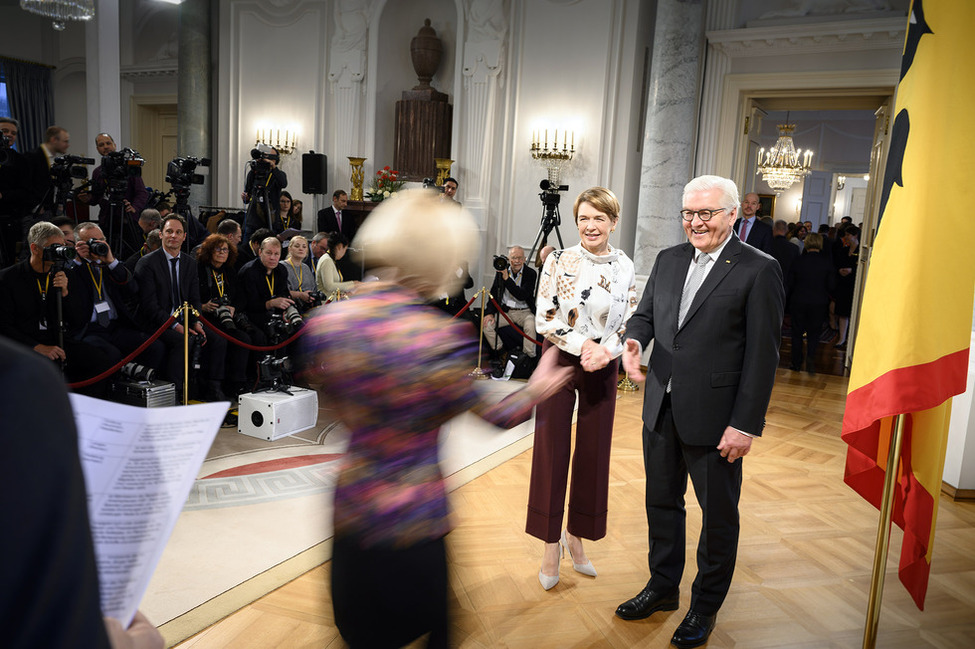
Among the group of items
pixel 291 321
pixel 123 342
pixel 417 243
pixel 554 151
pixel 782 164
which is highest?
pixel 782 164

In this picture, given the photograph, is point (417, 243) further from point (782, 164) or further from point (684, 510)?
point (782, 164)

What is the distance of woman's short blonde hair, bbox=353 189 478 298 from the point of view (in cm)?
151

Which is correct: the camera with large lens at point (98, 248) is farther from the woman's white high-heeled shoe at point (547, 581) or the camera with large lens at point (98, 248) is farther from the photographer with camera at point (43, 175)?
the woman's white high-heeled shoe at point (547, 581)

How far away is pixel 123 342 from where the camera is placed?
5.18m

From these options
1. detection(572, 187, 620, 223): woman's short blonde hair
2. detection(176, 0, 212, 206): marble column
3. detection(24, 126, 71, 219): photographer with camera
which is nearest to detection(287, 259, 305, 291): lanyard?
detection(24, 126, 71, 219): photographer with camera

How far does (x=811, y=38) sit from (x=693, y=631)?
23.3 ft

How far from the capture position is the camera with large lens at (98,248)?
4.92 meters

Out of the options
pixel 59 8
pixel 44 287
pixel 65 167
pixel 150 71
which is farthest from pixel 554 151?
pixel 150 71

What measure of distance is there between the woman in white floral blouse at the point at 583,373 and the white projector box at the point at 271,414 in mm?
2438

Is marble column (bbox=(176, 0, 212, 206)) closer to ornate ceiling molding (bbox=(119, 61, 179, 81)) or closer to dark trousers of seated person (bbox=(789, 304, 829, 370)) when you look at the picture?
ornate ceiling molding (bbox=(119, 61, 179, 81))

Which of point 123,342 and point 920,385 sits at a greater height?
point 920,385

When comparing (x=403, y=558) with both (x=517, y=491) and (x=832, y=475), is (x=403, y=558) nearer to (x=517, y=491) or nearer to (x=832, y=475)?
(x=517, y=491)

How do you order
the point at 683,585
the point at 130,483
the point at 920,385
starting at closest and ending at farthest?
the point at 130,483 < the point at 920,385 < the point at 683,585

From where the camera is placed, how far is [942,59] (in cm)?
194
